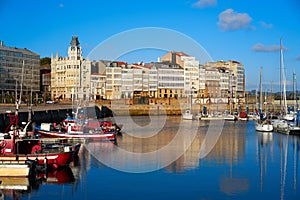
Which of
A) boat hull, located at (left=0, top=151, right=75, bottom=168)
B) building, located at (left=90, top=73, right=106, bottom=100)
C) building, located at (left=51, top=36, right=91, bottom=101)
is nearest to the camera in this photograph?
boat hull, located at (left=0, top=151, right=75, bottom=168)

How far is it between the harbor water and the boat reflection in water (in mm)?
43

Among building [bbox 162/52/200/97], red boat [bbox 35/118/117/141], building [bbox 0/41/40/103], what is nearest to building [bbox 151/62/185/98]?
building [bbox 162/52/200/97]

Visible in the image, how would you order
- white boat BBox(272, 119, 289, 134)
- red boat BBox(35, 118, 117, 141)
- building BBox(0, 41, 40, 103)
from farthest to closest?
building BBox(0, 41, 40, 103)
white boat BBox(272, 119, 289, 134)
red boat BBox(35, 118, 117, 141)

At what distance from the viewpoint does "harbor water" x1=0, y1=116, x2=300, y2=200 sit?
68.3ft

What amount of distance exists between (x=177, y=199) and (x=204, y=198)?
1203 mm

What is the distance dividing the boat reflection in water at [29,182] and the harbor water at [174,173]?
0.14 ft

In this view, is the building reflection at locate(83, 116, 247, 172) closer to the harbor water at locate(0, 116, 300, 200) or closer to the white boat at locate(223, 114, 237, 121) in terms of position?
the harbor water at locate(0, 116, 300, 200)

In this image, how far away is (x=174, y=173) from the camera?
→ 2538 centimetres

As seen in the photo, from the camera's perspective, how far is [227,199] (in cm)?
1970

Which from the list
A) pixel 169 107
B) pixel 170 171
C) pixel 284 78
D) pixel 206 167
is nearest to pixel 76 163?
pixel 170 171

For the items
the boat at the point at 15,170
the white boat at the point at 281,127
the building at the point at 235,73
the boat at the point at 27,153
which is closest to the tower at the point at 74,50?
the building at the point at 235,73

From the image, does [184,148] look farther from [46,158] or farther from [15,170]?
[15,170]

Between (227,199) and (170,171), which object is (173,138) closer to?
(170,171)

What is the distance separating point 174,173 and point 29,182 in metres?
7.75
